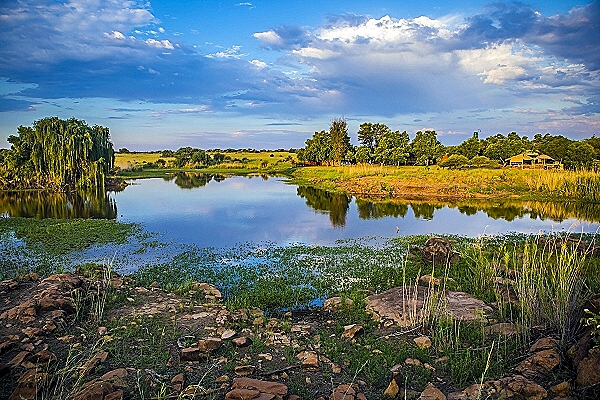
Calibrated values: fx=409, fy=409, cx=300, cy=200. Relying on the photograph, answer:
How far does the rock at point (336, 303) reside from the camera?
8844mm

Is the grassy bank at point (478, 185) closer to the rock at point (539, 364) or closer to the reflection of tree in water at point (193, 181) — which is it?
the reflection of tree in water at point (193, 181)

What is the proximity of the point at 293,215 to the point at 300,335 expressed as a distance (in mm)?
17516

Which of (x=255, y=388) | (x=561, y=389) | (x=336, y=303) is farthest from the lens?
(x=336, y=303)

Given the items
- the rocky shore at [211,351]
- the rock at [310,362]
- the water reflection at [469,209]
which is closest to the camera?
the rocky shore at [211,351]

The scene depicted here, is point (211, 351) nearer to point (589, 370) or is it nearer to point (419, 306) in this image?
point (419, 306)

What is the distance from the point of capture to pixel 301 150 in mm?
82688

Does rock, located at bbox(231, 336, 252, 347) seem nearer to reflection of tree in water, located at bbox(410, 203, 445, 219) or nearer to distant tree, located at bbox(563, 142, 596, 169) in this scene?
reflection of tree in water, located at bbox(410, 203, 445, 219)

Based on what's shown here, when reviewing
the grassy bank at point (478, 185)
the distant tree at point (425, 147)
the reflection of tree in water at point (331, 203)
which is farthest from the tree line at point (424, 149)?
the reflection of tree in water at point (331, 203)

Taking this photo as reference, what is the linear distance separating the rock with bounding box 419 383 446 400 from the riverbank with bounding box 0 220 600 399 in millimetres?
46

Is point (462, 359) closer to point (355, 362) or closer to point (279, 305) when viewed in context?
point (355, 362)

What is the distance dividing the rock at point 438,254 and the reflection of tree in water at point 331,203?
30.5 feet

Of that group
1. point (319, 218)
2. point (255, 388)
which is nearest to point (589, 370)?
point (255, 388)

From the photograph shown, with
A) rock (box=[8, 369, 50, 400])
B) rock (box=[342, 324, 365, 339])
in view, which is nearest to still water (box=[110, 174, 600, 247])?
rock (box=[342, 324, 365, 339])

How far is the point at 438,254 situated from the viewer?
→ 1189 centimetres
